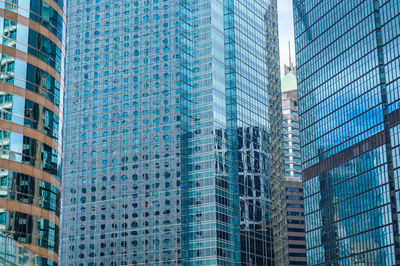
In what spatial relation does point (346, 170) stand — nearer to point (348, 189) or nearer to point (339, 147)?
point (348, 189)

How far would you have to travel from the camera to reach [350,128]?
135500mm

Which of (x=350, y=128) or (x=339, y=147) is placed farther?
(x=339, y=147)

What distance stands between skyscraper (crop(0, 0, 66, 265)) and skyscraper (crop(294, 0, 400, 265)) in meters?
70.4

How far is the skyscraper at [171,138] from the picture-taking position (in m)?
148

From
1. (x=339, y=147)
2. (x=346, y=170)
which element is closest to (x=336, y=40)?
(x=339, y=147)

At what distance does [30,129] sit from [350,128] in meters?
84.0

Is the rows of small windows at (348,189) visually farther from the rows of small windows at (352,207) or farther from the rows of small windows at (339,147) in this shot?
the rows of small windows at (339,147)

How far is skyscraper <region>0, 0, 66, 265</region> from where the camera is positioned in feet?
201

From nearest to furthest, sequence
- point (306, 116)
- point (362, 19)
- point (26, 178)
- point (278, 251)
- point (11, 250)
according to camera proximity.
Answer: point (11, 250) → point (26, 178) → point (362, 19) → point (306, 116) → point (278, 251)

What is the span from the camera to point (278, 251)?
16412 centimetres

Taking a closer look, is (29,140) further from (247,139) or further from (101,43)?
(101,43)

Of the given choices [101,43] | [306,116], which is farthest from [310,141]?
[101,43]

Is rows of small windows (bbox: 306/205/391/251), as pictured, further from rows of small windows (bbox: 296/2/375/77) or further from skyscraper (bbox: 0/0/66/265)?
skyscraper (bbox: 0/0/66/265)

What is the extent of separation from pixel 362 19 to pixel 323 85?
59.6 ft
